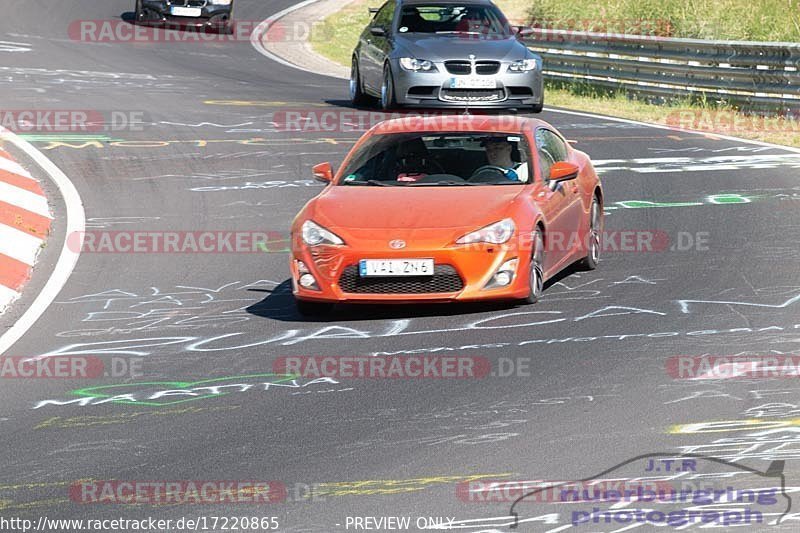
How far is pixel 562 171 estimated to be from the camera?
39.4 ft

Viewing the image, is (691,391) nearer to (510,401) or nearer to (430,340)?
(510,401)

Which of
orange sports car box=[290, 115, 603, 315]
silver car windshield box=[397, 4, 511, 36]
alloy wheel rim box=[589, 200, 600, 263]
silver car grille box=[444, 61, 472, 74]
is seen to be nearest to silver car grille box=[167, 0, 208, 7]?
silver car windshield box=[397, 4, 511, 36]

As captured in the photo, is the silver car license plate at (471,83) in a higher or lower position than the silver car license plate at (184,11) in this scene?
higher

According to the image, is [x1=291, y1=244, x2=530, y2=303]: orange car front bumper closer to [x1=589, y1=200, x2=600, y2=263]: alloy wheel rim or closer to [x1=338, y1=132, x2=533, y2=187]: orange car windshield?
[x1=338, y1=132, x2=533, y2=187]: orange car windshield

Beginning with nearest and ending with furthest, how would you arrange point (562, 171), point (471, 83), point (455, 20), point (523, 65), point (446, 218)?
point (446, 218) → point (562, 171) → point (471, 83) → point (523, 65) → point (455, 20)

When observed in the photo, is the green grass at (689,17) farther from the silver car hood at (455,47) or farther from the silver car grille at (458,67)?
the silver car grille at (458,67)

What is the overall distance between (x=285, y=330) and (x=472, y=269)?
1.35 m

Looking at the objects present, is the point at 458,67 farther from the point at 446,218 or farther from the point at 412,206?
the point at 446,218

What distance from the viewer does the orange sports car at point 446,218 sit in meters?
11.0

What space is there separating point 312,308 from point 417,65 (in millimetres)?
11708

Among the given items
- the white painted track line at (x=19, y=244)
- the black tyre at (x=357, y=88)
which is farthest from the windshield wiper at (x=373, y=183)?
the black tyre at (x=357, y=88)

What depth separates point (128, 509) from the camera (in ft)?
22.6

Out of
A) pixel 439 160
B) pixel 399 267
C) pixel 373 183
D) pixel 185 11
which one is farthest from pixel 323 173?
pixel 185 11

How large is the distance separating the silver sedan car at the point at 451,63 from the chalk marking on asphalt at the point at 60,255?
5419 millimetres
